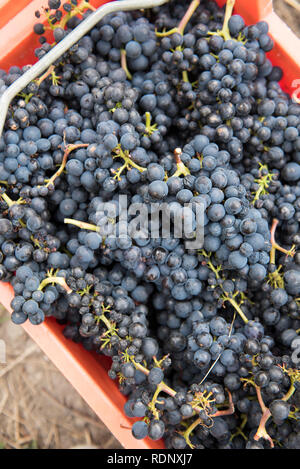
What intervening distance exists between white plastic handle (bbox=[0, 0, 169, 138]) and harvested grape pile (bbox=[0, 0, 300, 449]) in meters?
0.04

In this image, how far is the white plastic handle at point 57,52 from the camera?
95 centimetres

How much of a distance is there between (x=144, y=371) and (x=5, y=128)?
2.09 feet

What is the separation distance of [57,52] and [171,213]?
449 mm

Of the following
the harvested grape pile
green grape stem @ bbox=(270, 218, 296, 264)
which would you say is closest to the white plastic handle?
the harvested grape pile

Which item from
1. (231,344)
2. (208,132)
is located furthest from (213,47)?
(231,344)

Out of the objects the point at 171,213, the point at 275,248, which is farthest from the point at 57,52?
the point at 275,248

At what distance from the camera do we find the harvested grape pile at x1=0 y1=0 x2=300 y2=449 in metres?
0.95

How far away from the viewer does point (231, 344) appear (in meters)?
0.98

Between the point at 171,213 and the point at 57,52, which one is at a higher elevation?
the point at 57,52

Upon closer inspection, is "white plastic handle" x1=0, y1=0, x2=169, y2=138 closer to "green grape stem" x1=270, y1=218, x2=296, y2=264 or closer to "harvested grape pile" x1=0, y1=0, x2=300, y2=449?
"harvested grape pile" x1=0, y1=0, x2=300, y2=449

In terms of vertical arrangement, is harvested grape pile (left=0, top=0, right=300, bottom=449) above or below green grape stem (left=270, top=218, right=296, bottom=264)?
above

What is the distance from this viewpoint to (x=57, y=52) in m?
0.98

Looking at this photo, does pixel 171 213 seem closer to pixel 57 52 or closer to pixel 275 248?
pixel 275 248

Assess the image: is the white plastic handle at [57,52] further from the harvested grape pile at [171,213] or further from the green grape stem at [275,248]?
the green grape stem at [275,248]
